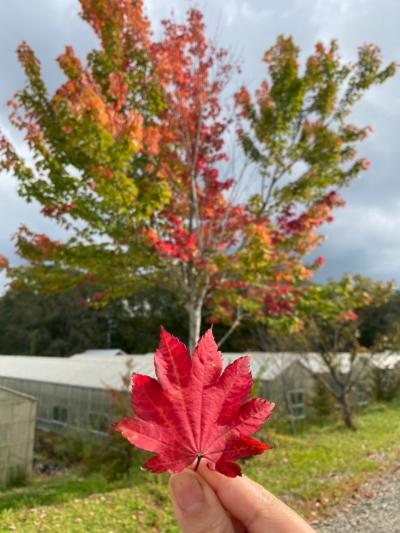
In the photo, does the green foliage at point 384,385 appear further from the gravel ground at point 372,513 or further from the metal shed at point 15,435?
the metal shed at point 15,435

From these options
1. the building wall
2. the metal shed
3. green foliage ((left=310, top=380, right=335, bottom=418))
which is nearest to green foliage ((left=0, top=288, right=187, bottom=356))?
the building wall

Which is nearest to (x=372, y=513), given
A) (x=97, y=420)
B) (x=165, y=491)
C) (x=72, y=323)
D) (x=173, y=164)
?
(x=165, y=491)

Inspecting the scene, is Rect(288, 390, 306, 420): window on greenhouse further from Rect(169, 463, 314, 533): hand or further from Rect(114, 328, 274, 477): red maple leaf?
Rect(114, 328, 274, 477): red maple leaf

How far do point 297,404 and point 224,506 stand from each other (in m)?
14.5

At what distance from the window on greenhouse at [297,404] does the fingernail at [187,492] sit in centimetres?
1400

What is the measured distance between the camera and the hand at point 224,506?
82 cm

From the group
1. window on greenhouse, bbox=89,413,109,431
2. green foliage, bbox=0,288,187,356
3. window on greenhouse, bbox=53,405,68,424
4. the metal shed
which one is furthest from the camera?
green foliage, bbox=0,288,187,356

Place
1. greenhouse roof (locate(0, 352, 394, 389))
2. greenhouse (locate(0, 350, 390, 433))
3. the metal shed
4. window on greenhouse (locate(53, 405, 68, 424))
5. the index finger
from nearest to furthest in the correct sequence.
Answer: the index finger → the metal shed → greenhouse (locate(0, 350, 390, 433)) → greenhouse roof (locate(0, 352, 394, 389)) → window on greenhouse (locate(53, 405, 68, 424))

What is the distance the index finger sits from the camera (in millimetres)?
835

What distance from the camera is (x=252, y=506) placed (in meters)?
0.85

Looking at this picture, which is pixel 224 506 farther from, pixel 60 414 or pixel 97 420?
pixel 60 414

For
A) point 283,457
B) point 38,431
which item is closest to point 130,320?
point 38,431

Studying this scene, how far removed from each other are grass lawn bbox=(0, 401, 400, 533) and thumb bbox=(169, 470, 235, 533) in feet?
16.8

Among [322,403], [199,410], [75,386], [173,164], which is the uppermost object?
[173,164]
